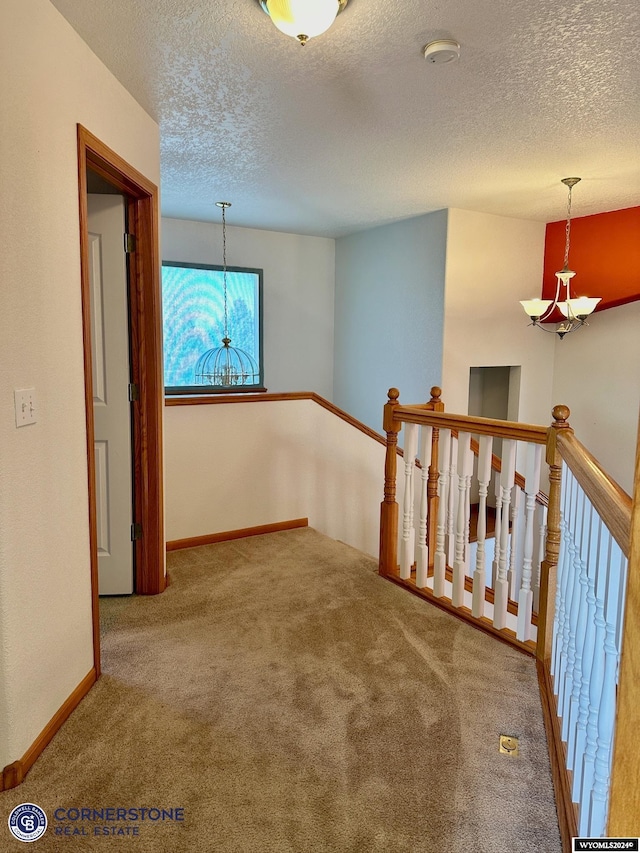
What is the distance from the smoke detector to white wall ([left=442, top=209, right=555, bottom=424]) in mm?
2587

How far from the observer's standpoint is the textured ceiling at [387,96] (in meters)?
1.92

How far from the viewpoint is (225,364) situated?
5.58 meters

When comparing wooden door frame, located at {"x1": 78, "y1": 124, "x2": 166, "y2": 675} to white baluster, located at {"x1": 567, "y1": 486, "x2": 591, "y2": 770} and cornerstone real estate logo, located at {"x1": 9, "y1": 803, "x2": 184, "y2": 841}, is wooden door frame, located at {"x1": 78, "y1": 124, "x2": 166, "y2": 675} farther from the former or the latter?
white baluster, located at {"x1": 567, "y1": 486, "x2": 591, "y2": 770}

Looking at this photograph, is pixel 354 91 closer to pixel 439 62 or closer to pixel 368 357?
pixel 439 62

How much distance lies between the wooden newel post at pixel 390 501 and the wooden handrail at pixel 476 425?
6 cm

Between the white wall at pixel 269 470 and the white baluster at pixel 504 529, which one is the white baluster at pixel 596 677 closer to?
the white baluster at pixel 504 529

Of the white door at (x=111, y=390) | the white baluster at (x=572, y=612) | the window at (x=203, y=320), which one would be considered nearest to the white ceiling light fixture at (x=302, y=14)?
the white door at (x=111, y=390)

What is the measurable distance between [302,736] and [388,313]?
4223 mm

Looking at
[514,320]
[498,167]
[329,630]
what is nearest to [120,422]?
[329,630]

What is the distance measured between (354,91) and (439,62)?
433mm

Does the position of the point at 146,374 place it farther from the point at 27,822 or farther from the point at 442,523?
the point at 27,822

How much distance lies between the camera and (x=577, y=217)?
16.2ft

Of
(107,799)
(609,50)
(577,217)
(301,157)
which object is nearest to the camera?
(107,799)

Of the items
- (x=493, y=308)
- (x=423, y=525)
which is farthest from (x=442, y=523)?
(x=493, y=308)
